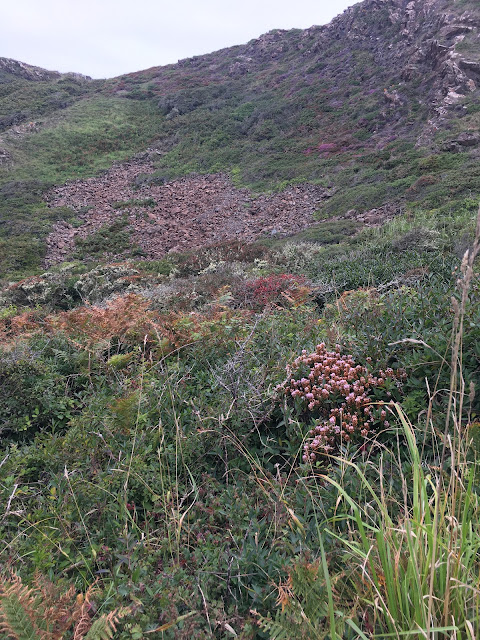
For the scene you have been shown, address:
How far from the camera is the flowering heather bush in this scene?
2260mm

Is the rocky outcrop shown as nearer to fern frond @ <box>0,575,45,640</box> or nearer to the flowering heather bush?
the flowering heather bush

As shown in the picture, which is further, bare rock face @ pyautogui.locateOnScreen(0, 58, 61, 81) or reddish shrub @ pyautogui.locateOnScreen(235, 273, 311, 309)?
bare rock face @ pyautogui.locateOnScreen(0, 58, 61, 81)

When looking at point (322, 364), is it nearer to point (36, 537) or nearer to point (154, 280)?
point (36, 537)

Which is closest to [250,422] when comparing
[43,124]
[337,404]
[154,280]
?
[337,404]

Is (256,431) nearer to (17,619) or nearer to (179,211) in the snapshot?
(17,619)

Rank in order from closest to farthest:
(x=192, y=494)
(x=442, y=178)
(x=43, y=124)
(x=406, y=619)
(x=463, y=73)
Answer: (x=406, y=619) < (x=192, y=494) < (x=442, y=178) < (x=463, y=73) < (x=43, y=124)

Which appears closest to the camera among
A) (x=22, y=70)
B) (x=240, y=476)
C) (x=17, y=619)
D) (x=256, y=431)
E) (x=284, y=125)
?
(x=17, y=619)

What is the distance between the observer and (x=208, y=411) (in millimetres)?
2643

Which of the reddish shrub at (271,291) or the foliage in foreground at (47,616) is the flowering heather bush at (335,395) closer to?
the foliage in foreground at (47,616)

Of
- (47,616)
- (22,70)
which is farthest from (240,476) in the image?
(22,70)

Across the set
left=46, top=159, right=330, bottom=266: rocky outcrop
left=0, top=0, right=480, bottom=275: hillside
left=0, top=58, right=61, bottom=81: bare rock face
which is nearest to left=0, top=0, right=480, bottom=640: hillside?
left=46, top=159, right=330, bottom=266: rocky outcrop

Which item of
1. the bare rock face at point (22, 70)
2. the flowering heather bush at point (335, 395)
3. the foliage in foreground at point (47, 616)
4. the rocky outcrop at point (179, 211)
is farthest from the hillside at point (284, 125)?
the foliage in foreground at point (47, 616)

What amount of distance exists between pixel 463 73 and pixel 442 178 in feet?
36.1

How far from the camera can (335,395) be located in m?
2.50
